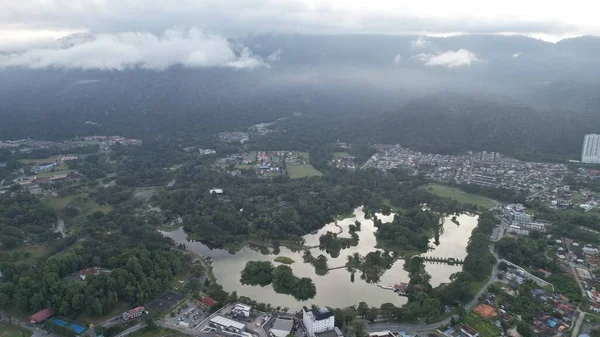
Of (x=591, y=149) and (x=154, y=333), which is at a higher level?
(x=154, y=333)

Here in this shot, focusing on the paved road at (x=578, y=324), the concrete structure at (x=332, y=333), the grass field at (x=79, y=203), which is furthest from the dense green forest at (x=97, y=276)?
the paved road at (x=578, y=324)

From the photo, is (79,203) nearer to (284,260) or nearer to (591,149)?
(284,260)

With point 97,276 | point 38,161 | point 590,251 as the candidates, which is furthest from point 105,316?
point 38,161

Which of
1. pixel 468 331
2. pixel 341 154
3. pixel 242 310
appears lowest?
pixel 341 154

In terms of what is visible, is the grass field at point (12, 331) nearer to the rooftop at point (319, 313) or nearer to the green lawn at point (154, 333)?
the green lawn at point (154, 333)

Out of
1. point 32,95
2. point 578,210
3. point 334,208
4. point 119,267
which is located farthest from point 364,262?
point 32,95

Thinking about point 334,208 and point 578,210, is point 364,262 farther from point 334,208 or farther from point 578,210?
point 578,210

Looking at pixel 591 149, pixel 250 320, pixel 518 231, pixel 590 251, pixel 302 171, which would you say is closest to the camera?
pixel 250 320

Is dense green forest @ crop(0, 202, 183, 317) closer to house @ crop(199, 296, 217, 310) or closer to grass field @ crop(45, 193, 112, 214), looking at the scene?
house @ crop(199, 296, 217, 310)
